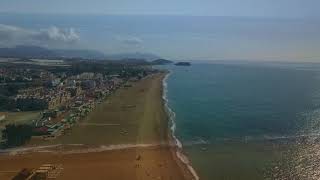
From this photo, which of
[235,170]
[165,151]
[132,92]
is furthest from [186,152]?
[132,92]

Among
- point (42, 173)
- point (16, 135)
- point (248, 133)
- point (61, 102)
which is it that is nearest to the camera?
point (42, 173)

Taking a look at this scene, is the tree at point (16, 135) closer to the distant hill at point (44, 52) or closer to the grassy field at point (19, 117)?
the grassy field at point (19, 117)

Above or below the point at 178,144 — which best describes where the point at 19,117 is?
above

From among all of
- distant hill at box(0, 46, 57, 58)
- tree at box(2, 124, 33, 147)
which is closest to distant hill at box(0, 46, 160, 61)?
distant hill at box(0, 46, 57, 58)

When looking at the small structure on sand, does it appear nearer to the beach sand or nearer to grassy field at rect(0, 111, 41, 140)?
the beach sand

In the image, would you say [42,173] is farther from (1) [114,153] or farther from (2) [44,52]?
(2) [44,52]

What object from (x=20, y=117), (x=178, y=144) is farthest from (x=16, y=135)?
(x=178, y=144)
